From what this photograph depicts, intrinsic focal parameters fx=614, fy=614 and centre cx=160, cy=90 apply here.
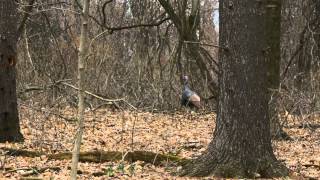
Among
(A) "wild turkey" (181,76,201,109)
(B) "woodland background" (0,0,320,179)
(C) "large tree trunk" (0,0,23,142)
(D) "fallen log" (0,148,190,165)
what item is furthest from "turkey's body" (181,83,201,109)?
(D) "fallen log" (0,148,190,165)

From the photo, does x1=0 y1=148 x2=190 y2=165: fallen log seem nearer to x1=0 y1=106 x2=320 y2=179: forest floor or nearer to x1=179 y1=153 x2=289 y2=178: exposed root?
x1=0 y1=106 x2=320 y2=179: forest floor

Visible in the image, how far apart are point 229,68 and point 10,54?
11.8 ft

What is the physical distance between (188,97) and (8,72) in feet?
18.5

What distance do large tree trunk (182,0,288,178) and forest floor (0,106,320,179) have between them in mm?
572

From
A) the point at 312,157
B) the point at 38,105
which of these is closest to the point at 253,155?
the point at 312,157

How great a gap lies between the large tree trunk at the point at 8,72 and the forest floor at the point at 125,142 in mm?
280

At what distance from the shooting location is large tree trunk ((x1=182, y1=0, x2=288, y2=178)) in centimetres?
582

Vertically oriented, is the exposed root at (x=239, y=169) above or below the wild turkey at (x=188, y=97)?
below

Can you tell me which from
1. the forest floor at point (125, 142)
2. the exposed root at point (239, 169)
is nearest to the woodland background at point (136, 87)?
the forest floor at point (125, 142)

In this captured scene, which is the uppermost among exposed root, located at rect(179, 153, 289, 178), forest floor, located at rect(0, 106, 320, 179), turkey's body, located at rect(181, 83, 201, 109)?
turkey's body, located at rect(181, 83, 201, 109)

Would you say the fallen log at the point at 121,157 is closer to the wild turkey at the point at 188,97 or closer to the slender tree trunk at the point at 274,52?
the slender tree trunk at the point at 274,52

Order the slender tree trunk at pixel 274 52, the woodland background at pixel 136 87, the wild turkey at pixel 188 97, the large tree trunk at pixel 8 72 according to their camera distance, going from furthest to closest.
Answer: the wild turkey at pixel 188 97 → the slender tree trunk at pixel 274 52 → the large tree trunk at pixel 8 72 → the woodland background at pixel 136 87

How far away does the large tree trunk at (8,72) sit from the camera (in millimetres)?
8211

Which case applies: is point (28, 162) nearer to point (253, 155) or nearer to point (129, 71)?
point (253, 155)
